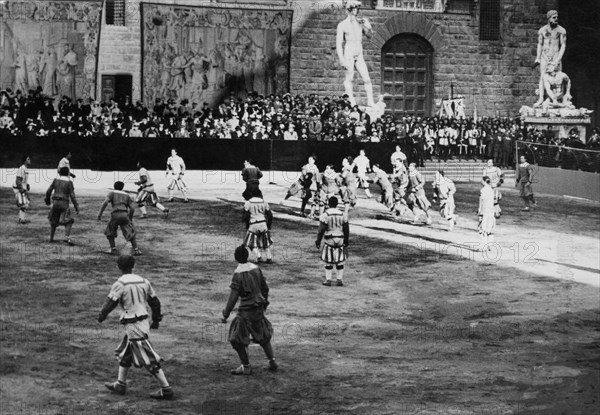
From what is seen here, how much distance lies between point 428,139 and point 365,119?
2.28m

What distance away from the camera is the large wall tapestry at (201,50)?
122ft

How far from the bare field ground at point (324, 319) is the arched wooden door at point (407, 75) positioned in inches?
606

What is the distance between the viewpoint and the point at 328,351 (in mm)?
15625

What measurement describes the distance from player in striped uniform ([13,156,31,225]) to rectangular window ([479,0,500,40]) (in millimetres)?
23892

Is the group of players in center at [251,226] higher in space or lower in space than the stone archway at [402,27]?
lower

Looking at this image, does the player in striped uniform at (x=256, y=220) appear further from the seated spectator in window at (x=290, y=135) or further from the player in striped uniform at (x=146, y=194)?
the seated spectator in window at (x=290, y=135)

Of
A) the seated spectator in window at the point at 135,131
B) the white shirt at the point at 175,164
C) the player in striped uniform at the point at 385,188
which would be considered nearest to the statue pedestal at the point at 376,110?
the seated spectator in window at the point at 135,131

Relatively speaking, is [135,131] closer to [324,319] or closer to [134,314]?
[324,319]

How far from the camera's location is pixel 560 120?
39.2 meters

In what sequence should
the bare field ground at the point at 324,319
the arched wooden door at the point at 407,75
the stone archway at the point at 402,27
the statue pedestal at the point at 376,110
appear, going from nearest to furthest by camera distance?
the bare field ground at the point at 324,319
the statue pedestal at the point at 376,110
the stone archway at the point at 402,27
the arched wooden door at the point at 407,75

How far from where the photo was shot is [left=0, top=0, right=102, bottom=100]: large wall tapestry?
116 feet

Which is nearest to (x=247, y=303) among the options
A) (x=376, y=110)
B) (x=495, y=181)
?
(x=495, y=181)

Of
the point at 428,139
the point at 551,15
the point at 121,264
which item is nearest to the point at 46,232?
the point at 121,264

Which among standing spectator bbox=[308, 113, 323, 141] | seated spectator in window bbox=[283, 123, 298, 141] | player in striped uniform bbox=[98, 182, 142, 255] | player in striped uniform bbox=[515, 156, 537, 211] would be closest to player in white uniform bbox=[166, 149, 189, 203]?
seated spectator in window bbox=[283, 123, 298, 141]
